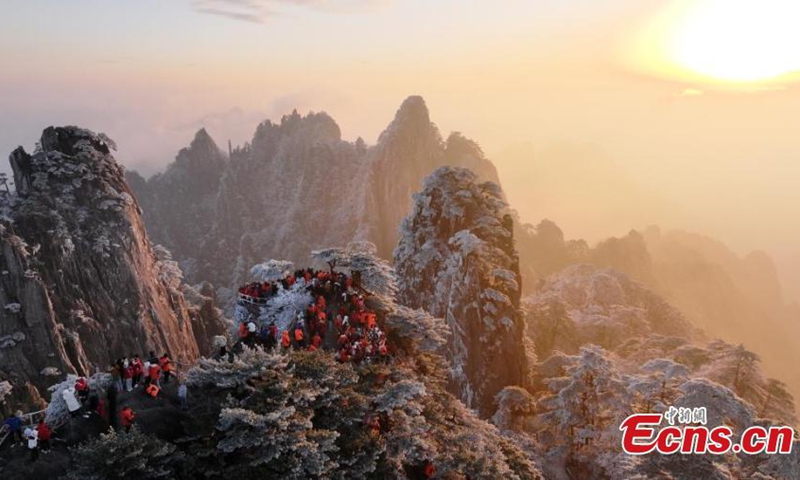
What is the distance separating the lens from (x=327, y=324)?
2558cm

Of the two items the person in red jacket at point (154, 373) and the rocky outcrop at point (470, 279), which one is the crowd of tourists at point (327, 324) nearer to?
the person in red jacket at point (154, 373)

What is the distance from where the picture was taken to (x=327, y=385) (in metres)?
19.4

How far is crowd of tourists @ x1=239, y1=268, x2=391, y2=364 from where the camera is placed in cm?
2302

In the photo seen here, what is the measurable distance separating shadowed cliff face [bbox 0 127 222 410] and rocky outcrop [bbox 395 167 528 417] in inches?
1060

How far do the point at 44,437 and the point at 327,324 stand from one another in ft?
39.9

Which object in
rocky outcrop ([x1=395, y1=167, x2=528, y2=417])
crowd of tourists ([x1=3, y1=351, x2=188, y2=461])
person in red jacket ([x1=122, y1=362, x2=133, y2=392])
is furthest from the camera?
rocky outcrop ([x1=395, y1=167, x2=528, y2=417])

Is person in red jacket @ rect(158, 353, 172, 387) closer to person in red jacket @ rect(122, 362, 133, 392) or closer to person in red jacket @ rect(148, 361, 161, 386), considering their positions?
person in red jacket @ rect(148, 361, 161, 386)

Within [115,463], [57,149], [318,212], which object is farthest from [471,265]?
[318,212]

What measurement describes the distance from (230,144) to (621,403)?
136295 millimetres

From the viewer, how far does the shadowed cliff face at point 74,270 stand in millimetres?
42438

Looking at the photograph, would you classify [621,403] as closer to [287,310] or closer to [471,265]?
[471,265]

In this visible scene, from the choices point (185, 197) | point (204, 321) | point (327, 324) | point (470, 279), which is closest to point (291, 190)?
point (185, 197)

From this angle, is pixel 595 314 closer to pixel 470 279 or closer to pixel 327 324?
pixel 470 279

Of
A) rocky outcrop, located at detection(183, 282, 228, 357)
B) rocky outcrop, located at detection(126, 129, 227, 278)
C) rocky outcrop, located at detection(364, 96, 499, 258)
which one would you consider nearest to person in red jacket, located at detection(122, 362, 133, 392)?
rocky outcrop, located at detection(183, 282, 228, 357)
